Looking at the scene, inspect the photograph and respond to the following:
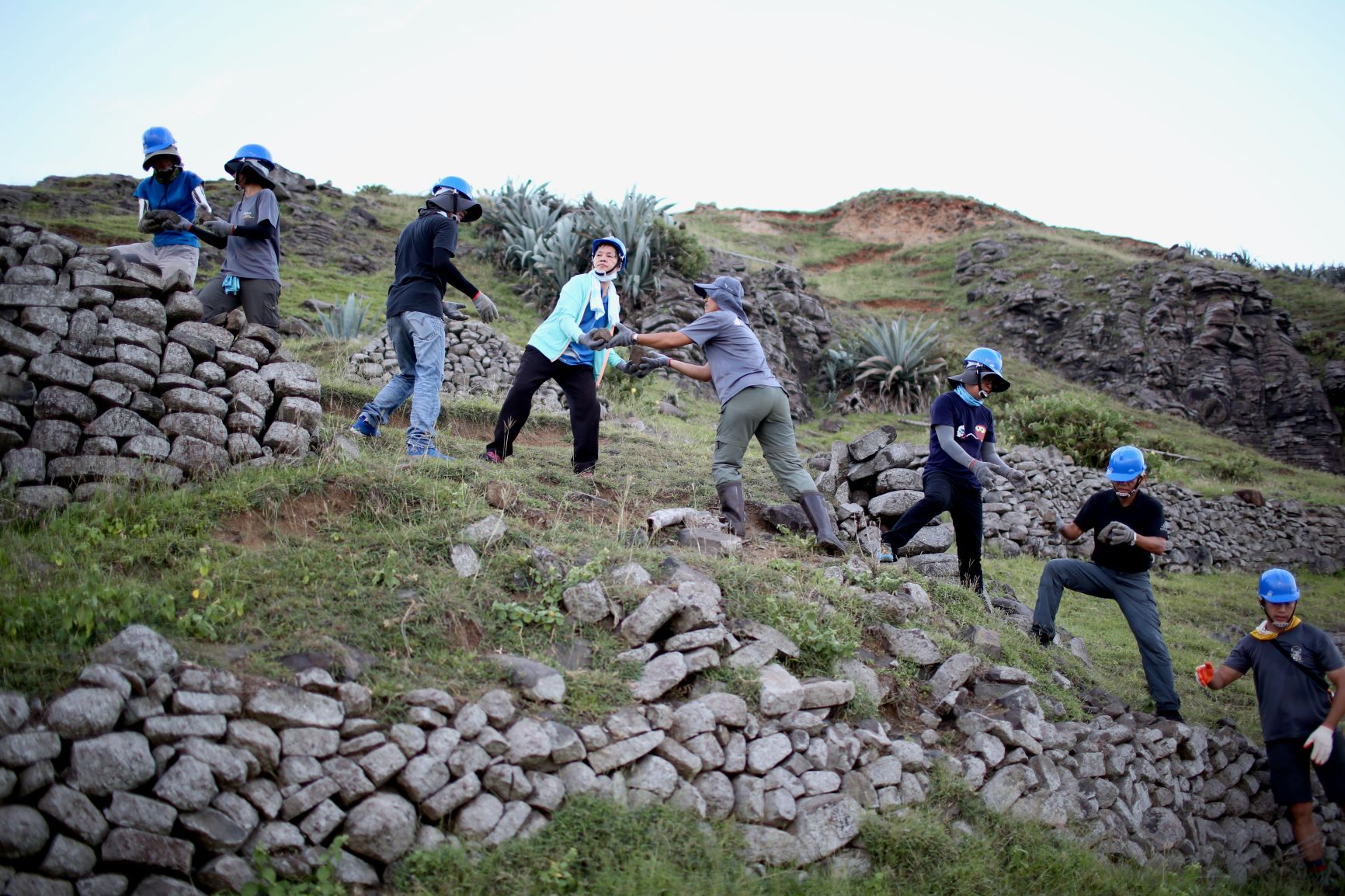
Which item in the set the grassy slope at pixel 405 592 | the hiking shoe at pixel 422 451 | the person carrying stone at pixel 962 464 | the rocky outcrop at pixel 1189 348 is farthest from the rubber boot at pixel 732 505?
the rocky outcrop at pixel 1189 348

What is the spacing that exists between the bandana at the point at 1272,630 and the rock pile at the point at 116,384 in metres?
6.05

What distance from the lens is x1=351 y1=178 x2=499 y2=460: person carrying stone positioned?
639 cm

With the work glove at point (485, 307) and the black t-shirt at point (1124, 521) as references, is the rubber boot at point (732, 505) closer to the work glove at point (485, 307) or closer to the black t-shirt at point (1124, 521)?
the work glove at point (485, 307)

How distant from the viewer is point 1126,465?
607 cm

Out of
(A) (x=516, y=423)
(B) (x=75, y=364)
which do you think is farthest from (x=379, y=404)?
(B) (x=75, y=364)

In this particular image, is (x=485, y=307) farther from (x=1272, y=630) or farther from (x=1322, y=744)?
(x=1322, y=744)

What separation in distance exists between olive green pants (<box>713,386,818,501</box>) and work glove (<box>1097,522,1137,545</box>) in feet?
6.32

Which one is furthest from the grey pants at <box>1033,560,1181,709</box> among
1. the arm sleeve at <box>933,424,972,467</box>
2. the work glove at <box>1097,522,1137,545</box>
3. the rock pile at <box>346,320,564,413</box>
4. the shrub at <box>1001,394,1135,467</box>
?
the shrub at <box>1001,394,1135,467</box>

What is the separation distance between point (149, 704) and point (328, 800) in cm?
73

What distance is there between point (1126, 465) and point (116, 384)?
6177 millimetres

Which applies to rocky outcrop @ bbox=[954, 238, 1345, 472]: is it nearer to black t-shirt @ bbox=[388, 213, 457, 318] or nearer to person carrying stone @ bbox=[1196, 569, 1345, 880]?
person carrying stone @ bbox=[1196, 569, 1345, 880]

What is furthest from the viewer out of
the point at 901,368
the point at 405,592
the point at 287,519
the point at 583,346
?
the point at 901,368

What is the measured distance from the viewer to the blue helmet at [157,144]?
236 inches

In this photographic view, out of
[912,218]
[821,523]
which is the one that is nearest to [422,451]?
[821,523]
